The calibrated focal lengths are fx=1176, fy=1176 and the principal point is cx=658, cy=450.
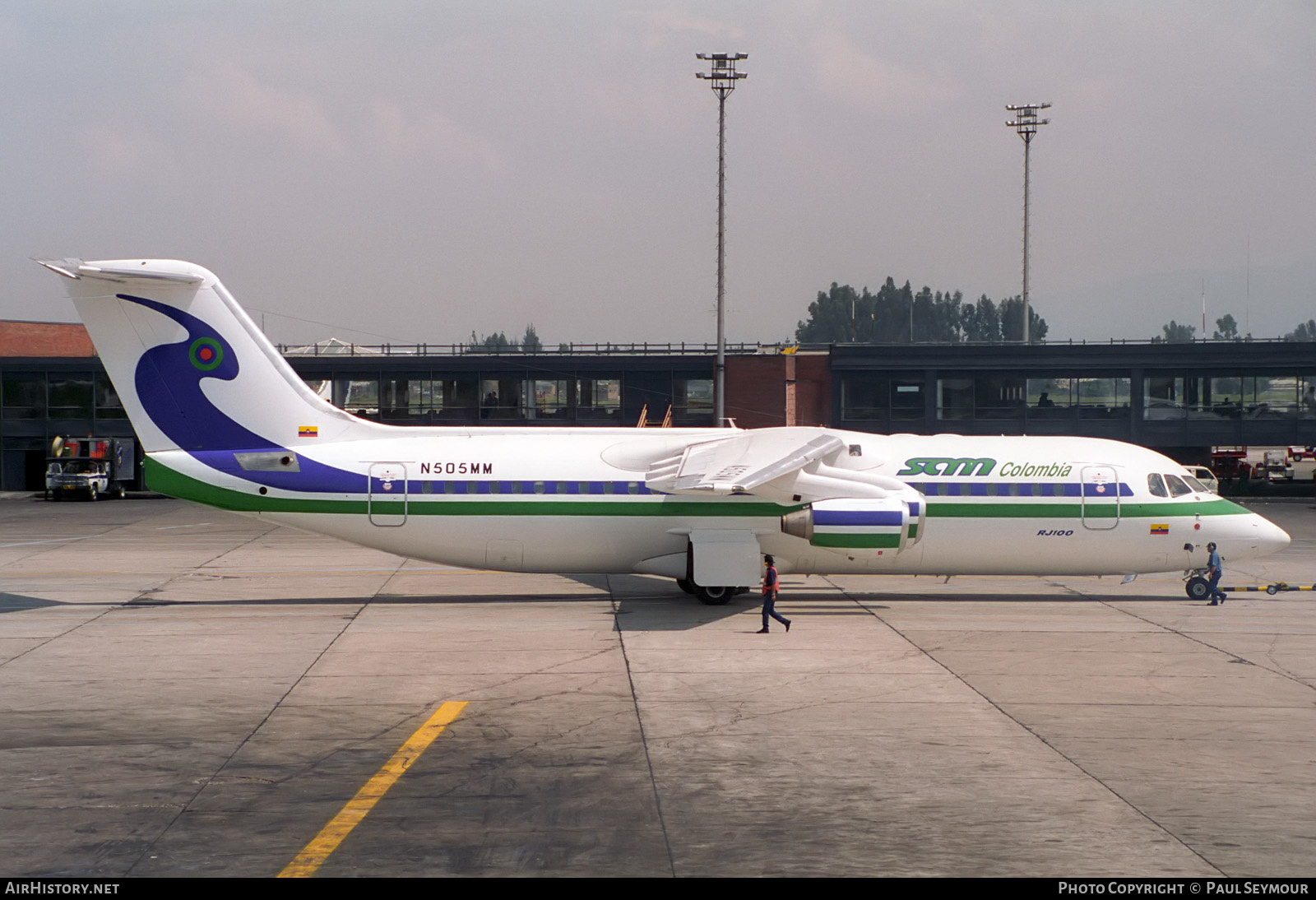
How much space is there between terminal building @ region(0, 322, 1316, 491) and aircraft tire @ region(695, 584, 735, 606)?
30421 mm

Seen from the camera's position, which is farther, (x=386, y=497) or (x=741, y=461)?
(x=386, y=497)

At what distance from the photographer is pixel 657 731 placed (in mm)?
15688

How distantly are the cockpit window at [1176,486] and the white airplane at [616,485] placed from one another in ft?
0.13

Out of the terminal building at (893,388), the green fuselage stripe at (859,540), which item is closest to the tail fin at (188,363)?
the green fuselage stripe at (859,540)

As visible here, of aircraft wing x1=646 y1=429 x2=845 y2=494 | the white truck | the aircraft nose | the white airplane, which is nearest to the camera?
aircraft wing x1=646 y1=429 x2=845 y2=494

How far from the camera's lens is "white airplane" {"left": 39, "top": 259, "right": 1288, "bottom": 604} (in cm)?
2483

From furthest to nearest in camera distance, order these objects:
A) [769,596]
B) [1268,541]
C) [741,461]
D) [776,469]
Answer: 1. [1268,541]
2. [741,461]
3. [776,469]
4. [769,596]

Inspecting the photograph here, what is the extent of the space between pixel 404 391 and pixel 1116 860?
51146 mm

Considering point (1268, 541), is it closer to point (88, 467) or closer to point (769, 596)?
point (769, 596)

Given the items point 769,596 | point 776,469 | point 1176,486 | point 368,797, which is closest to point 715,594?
point 769,596

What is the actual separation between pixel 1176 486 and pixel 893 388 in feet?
95.6

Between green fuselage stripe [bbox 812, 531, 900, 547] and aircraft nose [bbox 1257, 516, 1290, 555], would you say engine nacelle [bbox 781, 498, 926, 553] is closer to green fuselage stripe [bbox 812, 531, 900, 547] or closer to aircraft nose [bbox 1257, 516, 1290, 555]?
green fuselage stripe [bbox 812, 531, 900, 547]

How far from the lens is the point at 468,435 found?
2727cm

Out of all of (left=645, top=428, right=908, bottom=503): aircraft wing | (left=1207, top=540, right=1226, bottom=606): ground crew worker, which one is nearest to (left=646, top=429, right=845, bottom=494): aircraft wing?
(left=645, top=428, right=908, bottom=503): aircraft wing
